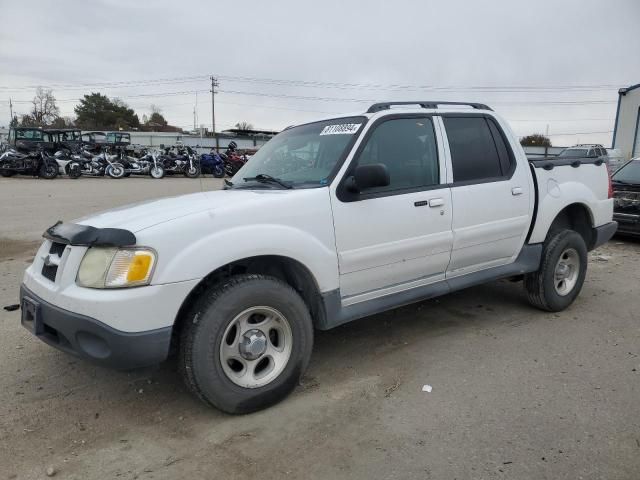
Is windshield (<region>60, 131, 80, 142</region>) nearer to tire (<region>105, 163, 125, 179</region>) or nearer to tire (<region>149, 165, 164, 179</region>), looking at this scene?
tire (<region>105, 163, 125, 179</region>)

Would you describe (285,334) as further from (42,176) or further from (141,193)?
(42,176)

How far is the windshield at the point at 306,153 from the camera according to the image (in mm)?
3477

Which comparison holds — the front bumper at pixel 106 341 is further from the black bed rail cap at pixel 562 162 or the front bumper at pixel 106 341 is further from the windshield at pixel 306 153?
the black bed rail cap at pixel 562 162

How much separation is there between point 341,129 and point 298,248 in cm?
109

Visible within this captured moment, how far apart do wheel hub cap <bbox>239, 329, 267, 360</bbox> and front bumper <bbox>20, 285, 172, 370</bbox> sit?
18.3 inches

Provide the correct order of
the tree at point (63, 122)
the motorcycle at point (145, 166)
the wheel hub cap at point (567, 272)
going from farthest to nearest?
the tree at point (63, 122) < the motorcycle at point (145, 166) < the wheel hub cap at point (567, 272)

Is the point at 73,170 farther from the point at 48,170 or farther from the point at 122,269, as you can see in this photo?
the point at 122,269

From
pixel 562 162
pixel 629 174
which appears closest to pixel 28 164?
pixel 629 174

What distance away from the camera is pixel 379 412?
10.00 feet

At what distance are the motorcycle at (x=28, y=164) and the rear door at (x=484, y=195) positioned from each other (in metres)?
21.7

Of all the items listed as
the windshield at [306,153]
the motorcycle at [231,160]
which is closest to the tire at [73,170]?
the motorcycle at [231,160]

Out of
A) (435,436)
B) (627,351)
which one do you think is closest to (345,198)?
(435,436)

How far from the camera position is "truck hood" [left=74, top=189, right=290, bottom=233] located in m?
2.85

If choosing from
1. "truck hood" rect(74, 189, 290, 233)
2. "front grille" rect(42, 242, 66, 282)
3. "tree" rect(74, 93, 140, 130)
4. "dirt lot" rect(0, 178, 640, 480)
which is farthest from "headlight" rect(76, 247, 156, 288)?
"tree" rect(74, 93, 140, 130)
